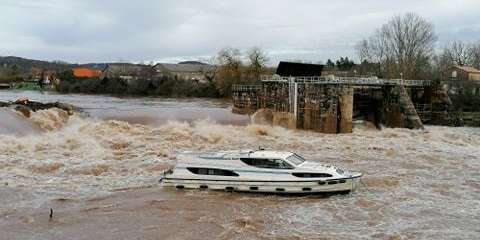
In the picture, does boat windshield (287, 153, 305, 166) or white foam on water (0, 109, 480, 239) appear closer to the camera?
white foam on water (0, 109, 480, 239)

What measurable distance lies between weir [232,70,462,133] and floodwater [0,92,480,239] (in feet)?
17.2

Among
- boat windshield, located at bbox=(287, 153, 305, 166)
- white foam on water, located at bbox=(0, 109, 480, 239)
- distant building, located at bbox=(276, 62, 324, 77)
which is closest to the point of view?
white foam on water, located at bbox=(0, 109, 480, 239)

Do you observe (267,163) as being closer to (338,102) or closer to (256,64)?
(338,102)

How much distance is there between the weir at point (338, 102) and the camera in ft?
140

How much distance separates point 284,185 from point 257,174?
1.16 meters

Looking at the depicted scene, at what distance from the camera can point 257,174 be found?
21.2 m

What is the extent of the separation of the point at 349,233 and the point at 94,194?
9.88 metres

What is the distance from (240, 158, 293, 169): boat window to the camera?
21031 millimetres

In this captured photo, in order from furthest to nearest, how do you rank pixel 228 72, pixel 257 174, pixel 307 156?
pixel 228 72 < pixel 307 156 < pixel 257 174

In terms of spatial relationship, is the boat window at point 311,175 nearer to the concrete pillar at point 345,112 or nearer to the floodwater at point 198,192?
the floodwater at point 198,192

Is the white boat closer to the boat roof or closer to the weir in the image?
the boat roof

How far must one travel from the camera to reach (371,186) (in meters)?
22.7

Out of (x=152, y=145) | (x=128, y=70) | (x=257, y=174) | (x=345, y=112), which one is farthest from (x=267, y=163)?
(x=128, y=70)

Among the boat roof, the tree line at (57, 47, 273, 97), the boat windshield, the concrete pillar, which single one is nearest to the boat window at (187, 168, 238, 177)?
the boat roof
